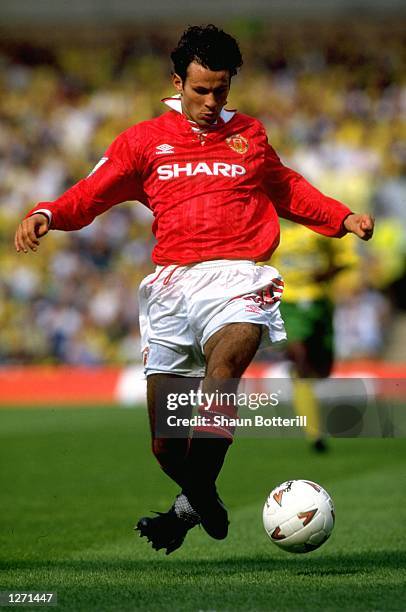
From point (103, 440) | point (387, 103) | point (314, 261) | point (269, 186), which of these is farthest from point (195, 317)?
point (387, 103)

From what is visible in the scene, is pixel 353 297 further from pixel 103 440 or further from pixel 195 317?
pixel 195 317

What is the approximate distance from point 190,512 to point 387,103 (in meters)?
17.6

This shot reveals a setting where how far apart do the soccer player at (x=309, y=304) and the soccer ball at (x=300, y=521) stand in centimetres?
584

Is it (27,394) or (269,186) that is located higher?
(27,394)

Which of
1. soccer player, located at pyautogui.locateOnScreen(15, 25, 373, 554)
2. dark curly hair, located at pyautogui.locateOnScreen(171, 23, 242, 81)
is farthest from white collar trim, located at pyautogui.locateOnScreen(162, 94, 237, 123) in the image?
dark curly hair, located at pyautogui.locateOnScreen(171, 23, 242, 81)

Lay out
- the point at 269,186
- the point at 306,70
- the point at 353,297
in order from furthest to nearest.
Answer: the point at 306,70
the point at 353,297
the point at 269,186

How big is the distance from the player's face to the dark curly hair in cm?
3

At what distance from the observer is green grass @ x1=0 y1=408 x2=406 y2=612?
4.60m

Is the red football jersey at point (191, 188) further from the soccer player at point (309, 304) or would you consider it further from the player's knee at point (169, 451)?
the soccer player at point (309, 304)

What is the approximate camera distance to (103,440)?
13023 mm

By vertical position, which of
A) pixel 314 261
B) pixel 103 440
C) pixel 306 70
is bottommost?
pixel 103 440

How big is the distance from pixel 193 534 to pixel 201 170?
97.6 inches

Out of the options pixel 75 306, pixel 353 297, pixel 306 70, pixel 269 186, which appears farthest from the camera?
pixel 306 70

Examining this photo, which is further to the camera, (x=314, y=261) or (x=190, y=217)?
(x=314, y=261)
